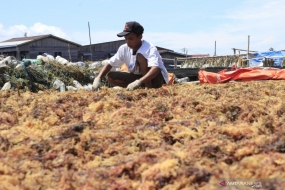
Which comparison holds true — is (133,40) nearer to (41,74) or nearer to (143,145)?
(143,145)

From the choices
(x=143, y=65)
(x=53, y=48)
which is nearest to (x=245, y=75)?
(x=143, y=65)

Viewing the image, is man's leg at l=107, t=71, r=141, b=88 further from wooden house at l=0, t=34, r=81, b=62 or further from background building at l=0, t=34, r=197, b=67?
wooden house at l=0, t=34, r=81, b=62

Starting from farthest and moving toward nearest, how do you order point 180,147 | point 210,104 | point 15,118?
point 210,104 → point 15,118 → point 180,147

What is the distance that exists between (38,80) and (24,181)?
1123 centimetres

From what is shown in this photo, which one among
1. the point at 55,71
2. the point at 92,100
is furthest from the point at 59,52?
the point at 92,100

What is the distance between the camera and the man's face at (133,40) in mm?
6082

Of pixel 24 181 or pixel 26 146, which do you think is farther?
pixel 26 146

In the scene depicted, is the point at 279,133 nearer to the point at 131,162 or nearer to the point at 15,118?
the point at 131,162

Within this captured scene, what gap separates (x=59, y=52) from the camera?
35.5 meters

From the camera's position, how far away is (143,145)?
249cm

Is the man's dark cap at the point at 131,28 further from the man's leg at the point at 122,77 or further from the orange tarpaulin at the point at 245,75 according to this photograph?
the orange tarpaulin at the point at 245,75

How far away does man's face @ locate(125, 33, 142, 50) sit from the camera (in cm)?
608

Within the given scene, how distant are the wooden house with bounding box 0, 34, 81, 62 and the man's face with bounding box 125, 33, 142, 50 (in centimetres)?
2590

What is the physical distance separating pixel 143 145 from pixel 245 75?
895cm
